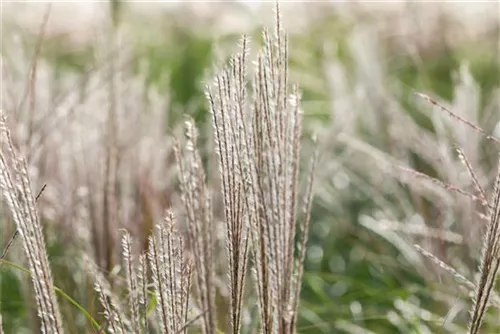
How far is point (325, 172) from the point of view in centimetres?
249

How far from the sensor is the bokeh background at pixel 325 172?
1702mm

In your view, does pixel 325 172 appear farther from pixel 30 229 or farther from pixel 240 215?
pixel 30 229

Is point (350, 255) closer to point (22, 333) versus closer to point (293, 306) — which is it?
point (22, 333)

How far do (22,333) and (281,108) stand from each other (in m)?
1.13

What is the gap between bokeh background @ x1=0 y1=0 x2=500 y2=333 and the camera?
1702 millimetres

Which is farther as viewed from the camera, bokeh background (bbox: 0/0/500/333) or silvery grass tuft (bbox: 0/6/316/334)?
bokeh background (bbox: 0/0/500/333)

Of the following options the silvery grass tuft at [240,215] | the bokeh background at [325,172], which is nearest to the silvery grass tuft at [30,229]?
the silvery grass tuft at [240,215]

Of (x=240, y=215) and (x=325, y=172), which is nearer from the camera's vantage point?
(x=240, y=215)

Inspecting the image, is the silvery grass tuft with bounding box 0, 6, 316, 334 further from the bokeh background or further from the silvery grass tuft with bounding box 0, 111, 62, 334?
the bokeh background

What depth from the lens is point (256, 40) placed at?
11.2 ft

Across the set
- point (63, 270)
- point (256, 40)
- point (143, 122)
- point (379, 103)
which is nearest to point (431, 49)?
point (256, 40)

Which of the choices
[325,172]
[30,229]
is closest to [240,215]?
[30,229]

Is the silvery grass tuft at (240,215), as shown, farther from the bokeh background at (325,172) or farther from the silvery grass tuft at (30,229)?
the bokeh background at (325,172)

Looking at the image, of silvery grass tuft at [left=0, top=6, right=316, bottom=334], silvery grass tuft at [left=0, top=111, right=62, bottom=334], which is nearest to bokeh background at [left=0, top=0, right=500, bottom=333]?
silvery grass tuft at [left=0, top=6, right=316, bottom=334]
